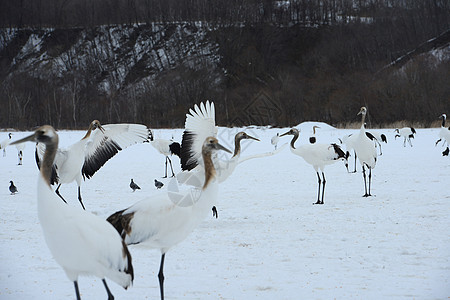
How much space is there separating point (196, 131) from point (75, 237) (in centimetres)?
433

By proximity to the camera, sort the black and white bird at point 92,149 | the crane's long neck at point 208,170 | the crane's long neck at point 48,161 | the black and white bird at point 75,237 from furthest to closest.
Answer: the black and white bird at point 92,149 < the crane's long neck at point 208,170 < the crane's long neck at point 48,161 < the black and white bird at point 75,237

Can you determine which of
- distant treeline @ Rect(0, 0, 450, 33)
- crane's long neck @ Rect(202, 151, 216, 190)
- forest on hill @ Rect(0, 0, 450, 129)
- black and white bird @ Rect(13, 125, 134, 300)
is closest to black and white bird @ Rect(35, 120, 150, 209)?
crane's long neck @ Rect(202, 151, 216, 190)

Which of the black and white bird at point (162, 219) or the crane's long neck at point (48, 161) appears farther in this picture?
the black and white bird at point (162, 219)

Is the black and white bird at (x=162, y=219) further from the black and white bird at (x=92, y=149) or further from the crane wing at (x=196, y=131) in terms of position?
the black and white bird at (x=92, y=149)

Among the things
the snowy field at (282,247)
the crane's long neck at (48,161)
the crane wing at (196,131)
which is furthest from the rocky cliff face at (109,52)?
the crane's long neck at (48,161)

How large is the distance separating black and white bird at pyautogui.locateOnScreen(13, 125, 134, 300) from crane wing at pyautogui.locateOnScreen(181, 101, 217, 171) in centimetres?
373

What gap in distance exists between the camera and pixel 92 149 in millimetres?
8422

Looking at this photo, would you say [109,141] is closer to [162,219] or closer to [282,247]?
[282,247]

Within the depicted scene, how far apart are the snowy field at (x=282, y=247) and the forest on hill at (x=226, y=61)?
29.9m

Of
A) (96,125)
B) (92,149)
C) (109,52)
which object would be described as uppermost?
(109,52)

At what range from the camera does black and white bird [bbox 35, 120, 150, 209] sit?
306 inches

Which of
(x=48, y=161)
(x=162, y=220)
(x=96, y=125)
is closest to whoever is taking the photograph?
(x=48, y=161)

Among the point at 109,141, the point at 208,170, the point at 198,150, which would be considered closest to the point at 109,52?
the point at 109,141

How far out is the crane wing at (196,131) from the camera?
Result: 716cm
